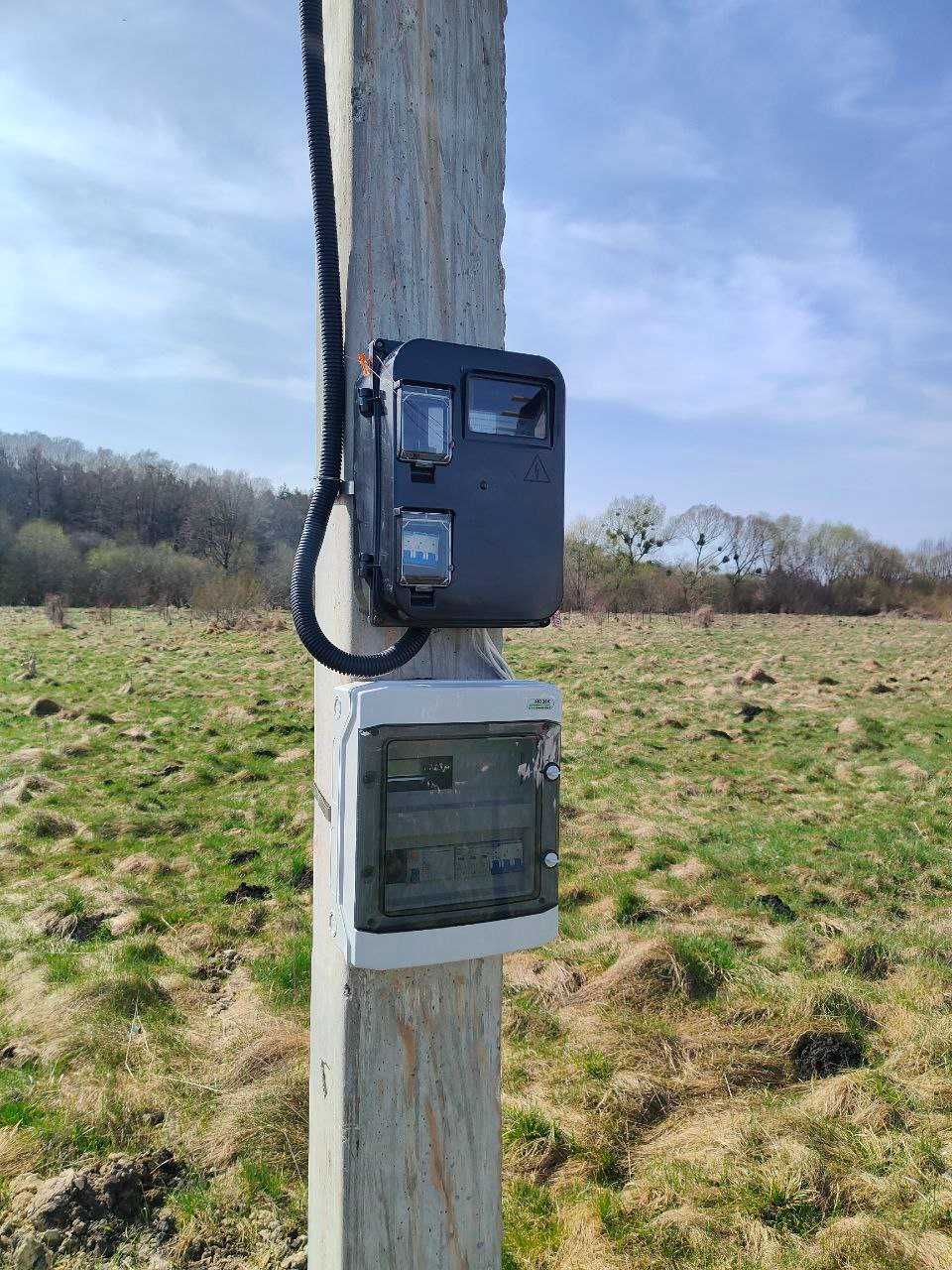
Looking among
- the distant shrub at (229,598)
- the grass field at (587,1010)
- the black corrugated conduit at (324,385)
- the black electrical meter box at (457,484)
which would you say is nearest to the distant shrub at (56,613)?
the distant shrub at (229,598)

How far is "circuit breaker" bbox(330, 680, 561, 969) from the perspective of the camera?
4.08 feet

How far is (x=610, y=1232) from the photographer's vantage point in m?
→ 2.17

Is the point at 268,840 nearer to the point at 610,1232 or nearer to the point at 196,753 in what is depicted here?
the point at 196,753

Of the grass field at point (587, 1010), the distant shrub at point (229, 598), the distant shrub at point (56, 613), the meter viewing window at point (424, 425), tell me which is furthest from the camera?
the distant shrub at point (229, 598)

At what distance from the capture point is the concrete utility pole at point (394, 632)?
1327 mm

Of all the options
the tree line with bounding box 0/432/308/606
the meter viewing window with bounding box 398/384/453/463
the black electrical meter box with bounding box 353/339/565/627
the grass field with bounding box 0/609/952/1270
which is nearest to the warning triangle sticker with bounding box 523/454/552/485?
the black electrical meter box with bounding box 353/339/565/627

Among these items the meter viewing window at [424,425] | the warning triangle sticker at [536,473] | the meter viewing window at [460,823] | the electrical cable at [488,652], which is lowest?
the meter viewing window at [460,823]

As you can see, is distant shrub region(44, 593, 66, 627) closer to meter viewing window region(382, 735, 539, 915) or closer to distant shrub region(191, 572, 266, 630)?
distant shrub region(191, 572, 266, 630)

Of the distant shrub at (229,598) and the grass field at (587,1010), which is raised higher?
the distant shrub at (229,598)

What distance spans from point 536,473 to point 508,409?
0.37 ft

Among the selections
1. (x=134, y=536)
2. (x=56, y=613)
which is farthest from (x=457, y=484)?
(x=134, y=536)

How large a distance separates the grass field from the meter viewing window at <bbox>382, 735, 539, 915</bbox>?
4.70 feet

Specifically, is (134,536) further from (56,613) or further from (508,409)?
(508,409)

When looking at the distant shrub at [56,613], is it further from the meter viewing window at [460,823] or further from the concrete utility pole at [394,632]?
the meter viewing window at [460,823]
